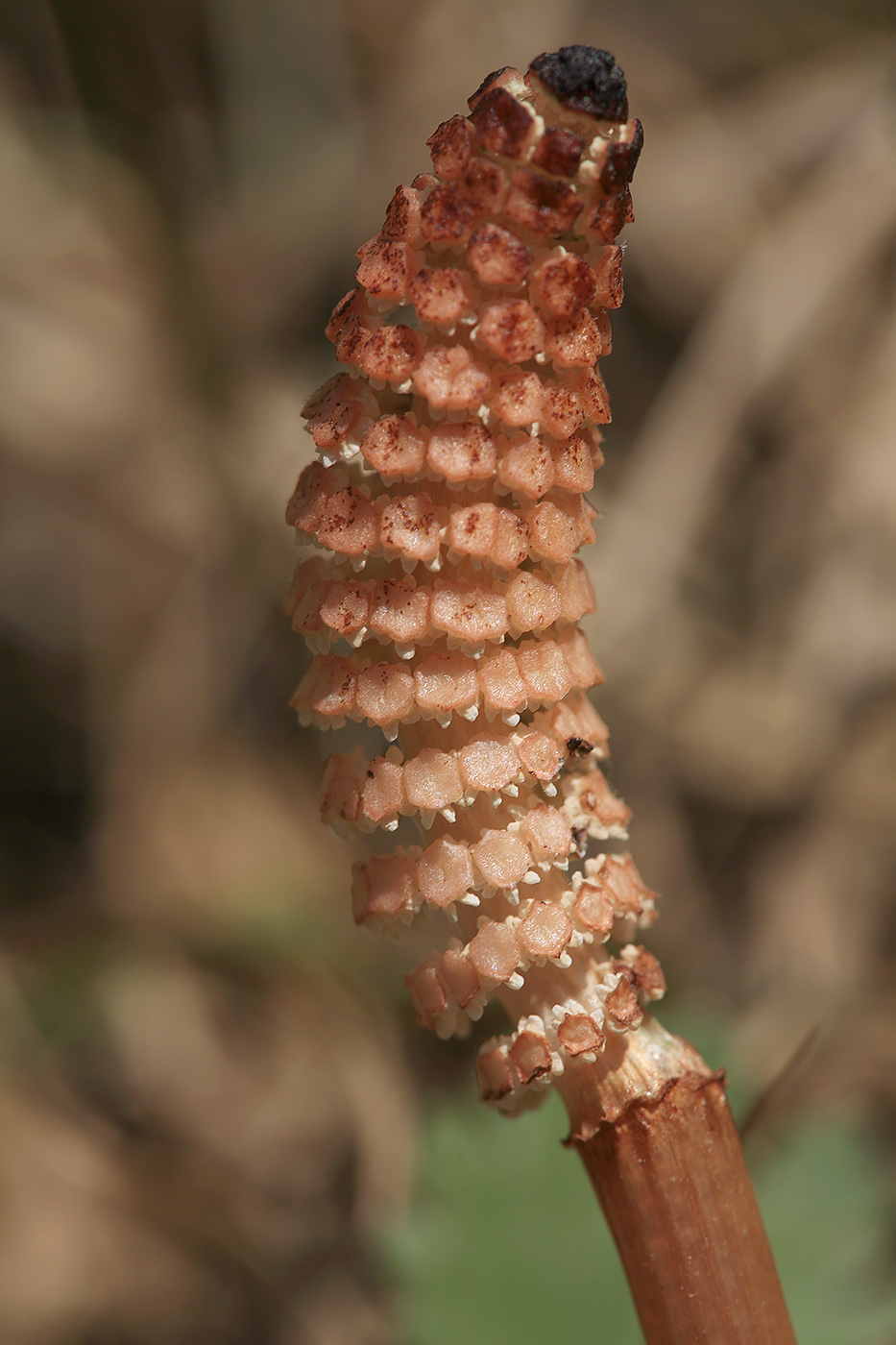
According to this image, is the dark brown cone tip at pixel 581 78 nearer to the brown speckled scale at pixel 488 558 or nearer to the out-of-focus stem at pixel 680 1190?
the brown speckled scale at pixel 488 558

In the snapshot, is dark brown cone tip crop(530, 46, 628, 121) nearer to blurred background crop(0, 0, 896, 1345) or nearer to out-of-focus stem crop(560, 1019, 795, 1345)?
out-of-focus stem crop(560, 1019, 795, 1345)

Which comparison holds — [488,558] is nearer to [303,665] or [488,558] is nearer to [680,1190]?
[680,1190]

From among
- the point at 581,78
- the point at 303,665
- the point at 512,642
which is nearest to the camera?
the point at 581,78

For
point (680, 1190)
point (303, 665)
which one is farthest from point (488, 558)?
point (303, 665)

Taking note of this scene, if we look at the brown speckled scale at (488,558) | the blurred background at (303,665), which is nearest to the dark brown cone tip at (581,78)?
the brown speckled scale at (488,558)

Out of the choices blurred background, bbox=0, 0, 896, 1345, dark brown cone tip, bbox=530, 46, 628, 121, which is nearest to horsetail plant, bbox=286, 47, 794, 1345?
dark brown cone tip, bbox=530, 46, 628, 121

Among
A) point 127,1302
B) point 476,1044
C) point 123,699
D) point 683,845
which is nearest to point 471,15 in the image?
point 123,699

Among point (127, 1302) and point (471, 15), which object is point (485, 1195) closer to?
point (127, 1302)
